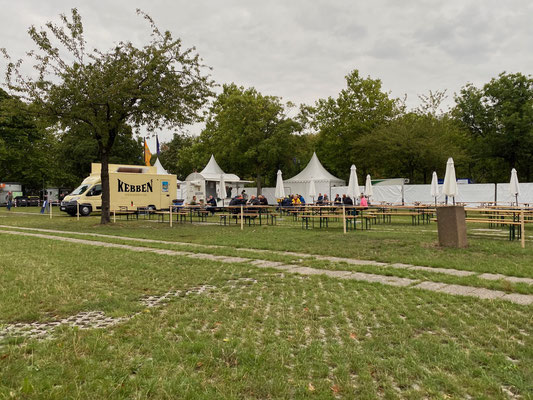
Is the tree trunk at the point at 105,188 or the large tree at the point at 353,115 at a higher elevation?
the large tree at the point at 353,115

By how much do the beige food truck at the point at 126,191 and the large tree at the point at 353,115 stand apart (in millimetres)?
15208

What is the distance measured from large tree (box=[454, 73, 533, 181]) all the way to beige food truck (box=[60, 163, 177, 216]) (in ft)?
91.0

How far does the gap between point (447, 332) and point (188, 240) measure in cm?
917

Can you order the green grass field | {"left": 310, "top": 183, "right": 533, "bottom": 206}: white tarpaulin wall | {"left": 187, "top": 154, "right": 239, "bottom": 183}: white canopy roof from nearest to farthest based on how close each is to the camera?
the green grass field
{"left": 310, "top": 183, "right": 533, "bottom": 206}: white tarpaulin wall
{"left": 187, "top": 154, "right": 239, "bottom": 183}: white canopy roof

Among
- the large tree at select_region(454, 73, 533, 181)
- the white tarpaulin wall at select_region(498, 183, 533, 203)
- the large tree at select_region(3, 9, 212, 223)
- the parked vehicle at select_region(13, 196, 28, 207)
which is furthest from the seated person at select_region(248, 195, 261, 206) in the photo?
the parked vehicle at select_region(13, 196, 28, 207)

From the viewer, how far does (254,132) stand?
3519 centimetres

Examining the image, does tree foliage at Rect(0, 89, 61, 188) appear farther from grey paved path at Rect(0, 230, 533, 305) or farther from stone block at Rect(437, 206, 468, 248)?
stone block at Rect(437, 206, 468, 248)

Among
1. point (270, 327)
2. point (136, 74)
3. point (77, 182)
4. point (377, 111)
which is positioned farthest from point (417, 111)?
point (270, 327)

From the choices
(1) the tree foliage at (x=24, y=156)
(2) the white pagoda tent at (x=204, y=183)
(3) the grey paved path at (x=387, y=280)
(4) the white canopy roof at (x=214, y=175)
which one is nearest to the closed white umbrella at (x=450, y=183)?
(3) the grey paved path at (x=387, y=280)

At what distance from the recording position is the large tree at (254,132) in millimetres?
34875

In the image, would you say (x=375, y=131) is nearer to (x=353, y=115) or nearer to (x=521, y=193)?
(x=353, y=115)

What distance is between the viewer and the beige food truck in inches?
1017

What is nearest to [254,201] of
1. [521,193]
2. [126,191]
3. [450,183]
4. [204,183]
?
[126,191]

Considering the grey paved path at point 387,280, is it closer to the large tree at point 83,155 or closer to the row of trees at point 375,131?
the row of trees at point 375,131
